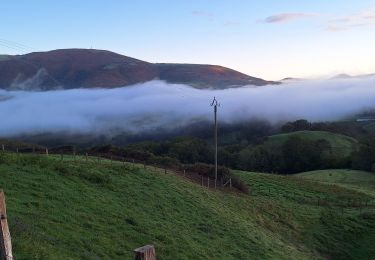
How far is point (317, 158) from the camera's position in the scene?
125 meters

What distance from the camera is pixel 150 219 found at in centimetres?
3039

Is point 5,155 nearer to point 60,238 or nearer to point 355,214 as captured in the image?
point 60,238

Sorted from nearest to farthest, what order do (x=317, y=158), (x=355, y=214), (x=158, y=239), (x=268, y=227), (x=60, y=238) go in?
(x=60, y=238)
(x=158, y=239)
(x=268, y=227)
(x=355, y=214)
(x=317, y=158)

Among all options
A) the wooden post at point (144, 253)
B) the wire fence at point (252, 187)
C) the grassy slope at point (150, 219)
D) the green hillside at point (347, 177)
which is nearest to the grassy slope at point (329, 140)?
the green hillside at point (347, 177)

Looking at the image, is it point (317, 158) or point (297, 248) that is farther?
point (317, 158)

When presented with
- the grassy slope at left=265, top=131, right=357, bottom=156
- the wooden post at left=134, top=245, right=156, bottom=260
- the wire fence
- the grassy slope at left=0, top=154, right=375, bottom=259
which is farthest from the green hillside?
the wooden post at left=134, top=245, right=156, bottom=260

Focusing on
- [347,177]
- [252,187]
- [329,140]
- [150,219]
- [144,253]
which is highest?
[144,253]

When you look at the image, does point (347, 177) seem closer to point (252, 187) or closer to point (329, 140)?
point (252, 187)

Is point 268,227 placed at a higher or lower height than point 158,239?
lower

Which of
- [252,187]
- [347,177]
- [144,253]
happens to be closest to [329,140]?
[347,177]

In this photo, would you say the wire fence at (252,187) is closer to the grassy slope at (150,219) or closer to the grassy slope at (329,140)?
the grassy slope at (150,219)

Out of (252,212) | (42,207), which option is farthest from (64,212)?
(252,212)

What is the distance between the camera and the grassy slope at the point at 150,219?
21453 millimetres

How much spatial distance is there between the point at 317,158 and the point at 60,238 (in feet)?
366
